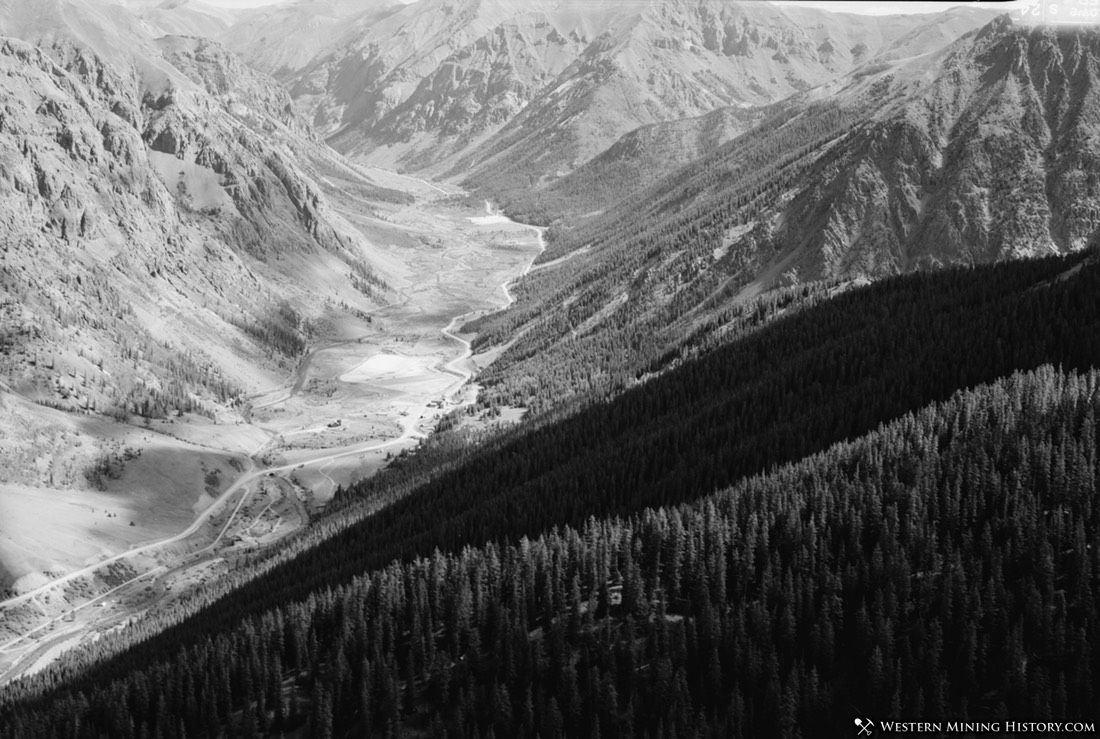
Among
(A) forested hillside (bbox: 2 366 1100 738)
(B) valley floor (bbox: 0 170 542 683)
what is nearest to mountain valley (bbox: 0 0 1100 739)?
(A) forested hillside (bbox: 2 366 1100 738)

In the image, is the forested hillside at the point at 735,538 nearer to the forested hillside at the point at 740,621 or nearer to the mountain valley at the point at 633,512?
the forested hillside at the point at 740,621

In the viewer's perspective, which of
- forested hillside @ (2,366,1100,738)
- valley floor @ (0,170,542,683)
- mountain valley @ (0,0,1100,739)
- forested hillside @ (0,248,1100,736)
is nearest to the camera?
forested hillside @ (2,366,1100,738)

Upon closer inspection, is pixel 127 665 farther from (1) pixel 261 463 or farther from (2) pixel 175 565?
(1) pixel 261 463

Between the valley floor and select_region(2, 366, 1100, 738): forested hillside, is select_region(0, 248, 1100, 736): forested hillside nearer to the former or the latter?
select_region(2, 366, 1100, 738): forested hillside

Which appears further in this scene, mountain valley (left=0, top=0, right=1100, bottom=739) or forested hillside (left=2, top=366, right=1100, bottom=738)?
mountain valley (left=0, top=0, right=1100, bottom=739)

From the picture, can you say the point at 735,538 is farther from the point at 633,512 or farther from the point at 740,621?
the point at 633,512

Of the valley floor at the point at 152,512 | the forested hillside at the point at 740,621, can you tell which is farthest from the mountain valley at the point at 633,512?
the valley floor at the point at 152,512

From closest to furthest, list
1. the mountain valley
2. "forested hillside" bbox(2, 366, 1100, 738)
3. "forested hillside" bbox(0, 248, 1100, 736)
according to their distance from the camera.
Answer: "forested hillside" bbox(2, 366, 1100, 738), "forested hillside" bbox(0, 248, 1100, 736), the mountain valley

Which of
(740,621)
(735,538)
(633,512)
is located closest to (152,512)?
(633,512)
